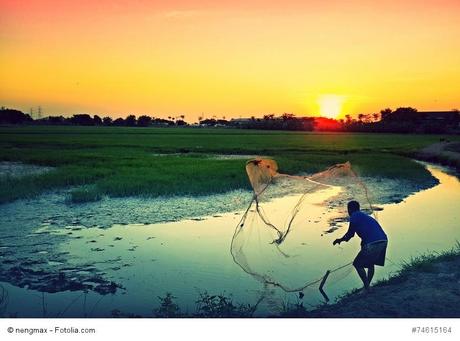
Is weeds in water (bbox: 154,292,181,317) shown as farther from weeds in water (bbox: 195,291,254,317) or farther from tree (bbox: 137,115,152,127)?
tree (bbox: 137,115,152,127)

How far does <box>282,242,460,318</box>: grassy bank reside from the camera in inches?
153

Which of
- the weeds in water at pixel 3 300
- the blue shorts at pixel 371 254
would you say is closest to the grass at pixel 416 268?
the blue shorts at pixel 371 254

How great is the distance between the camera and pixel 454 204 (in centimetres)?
1012

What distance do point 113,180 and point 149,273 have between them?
6.57 meters

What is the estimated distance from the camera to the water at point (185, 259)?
452 cm

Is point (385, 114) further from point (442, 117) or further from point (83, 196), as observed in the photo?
point (83, 196)

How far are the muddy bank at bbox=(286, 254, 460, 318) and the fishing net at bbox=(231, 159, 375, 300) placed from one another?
0.40 m

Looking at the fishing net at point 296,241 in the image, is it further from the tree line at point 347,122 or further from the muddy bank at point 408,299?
the tree line at point 347,122

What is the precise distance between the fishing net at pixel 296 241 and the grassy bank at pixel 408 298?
38cm

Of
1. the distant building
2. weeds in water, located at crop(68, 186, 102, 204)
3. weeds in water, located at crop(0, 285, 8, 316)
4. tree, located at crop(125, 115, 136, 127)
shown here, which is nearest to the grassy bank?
weeds in water, located at crop(0, 285, 8, 316)

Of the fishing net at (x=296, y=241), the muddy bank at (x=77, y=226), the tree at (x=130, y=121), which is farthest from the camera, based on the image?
the tree at (x=130, y=121)

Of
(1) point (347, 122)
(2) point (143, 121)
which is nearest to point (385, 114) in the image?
(1) point (347, 122)

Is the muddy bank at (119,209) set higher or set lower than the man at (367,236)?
lower
